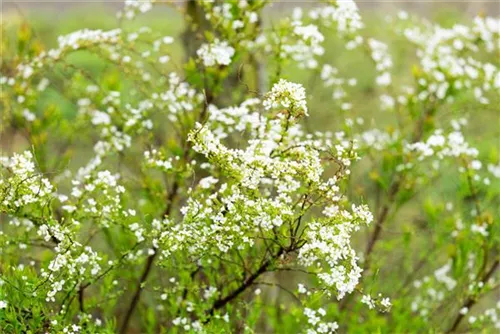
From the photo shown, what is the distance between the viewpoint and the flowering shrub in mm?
3344

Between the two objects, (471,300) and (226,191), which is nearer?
(226,191)

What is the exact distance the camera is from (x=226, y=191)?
3.76 metres

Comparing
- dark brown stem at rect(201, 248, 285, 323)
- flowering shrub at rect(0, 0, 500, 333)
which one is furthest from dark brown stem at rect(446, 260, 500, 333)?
dark brown stem at rect(201, 248, 285, 323)

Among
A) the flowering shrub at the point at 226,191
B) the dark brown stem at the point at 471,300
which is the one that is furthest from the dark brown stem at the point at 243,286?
the dark brown stem at the point at 471,300

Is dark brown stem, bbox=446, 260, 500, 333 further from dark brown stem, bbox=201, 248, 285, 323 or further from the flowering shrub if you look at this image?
dark brown stem, bbox=201, 248, 285, 323

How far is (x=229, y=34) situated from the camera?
4539 mm

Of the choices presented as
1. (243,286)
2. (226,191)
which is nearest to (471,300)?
(243,286)

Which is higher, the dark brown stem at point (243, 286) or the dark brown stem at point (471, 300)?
the dark brown stem at point (471, 300)

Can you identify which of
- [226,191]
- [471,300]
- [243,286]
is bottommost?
[243,286]

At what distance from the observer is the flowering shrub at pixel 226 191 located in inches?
132

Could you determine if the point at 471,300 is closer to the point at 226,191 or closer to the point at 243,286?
the point at 243,286

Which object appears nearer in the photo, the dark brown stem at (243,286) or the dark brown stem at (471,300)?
the dark brown stem at (243,286)

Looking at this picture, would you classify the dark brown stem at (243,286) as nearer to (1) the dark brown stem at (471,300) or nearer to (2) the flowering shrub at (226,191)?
(2) the flowering shrub at (226,191)

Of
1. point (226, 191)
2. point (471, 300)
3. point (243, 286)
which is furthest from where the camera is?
point (471, 300)
